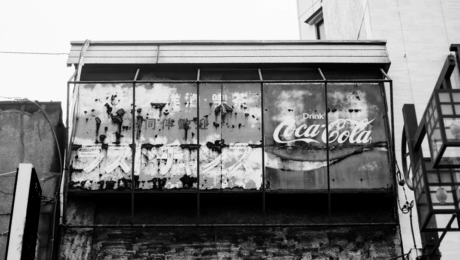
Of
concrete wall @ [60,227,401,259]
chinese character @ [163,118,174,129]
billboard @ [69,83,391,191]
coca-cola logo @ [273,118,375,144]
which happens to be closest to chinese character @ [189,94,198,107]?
billboard @ [69,83,391,191]

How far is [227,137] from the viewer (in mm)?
17203

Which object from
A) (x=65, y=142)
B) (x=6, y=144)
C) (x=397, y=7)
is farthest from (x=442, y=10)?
(x=6, y=144)

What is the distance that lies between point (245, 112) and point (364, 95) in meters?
3.04

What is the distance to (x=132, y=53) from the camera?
1839 cm

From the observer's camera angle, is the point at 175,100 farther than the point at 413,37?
No

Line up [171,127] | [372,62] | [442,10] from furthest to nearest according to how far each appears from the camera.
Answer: [442,10]
[372,62]
[171,127]

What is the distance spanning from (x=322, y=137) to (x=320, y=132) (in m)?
0.13

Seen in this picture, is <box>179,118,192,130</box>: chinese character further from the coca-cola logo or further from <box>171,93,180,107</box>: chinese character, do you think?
the coca-cola logo

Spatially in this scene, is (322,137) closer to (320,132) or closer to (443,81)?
→ (320,132)

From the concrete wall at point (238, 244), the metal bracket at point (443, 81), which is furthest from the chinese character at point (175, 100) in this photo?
the metal bracket at point (443, 81)

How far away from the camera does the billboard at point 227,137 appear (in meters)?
16.9

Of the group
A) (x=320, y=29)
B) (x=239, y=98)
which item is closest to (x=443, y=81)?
(x=239, y=98)

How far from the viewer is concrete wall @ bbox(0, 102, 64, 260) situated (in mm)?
16422

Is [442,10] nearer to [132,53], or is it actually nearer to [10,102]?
[132,53]
